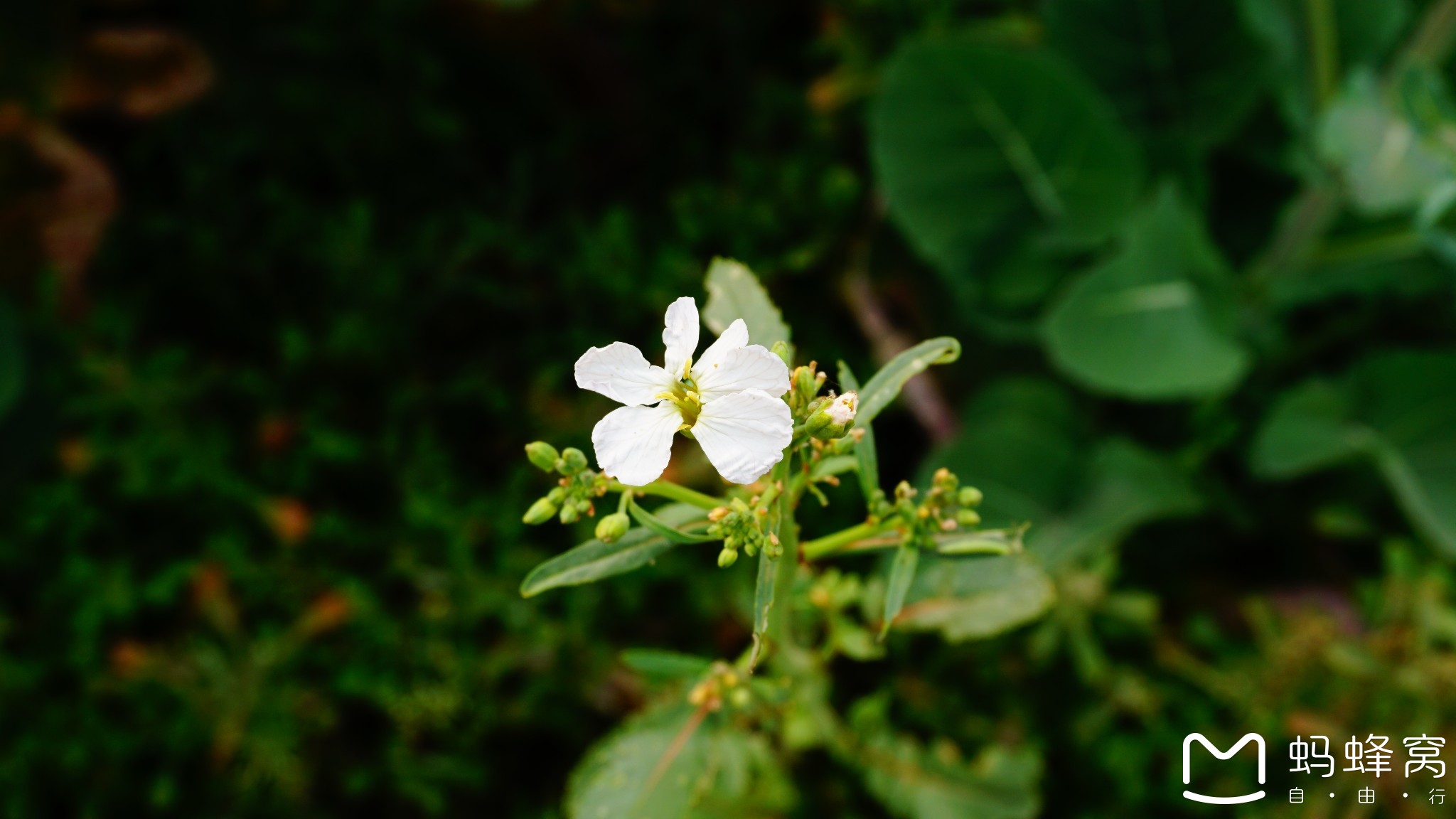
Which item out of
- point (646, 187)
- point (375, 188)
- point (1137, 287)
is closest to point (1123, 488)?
point (1137, 287)

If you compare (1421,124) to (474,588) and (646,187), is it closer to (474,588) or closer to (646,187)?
(646,187)

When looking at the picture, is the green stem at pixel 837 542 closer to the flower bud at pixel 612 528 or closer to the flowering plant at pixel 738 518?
the flowering plant at pixel 738 518

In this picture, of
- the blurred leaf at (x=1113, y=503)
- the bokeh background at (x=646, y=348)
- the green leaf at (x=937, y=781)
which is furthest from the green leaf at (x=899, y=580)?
the blurred leaf at (x=1113, y=503)

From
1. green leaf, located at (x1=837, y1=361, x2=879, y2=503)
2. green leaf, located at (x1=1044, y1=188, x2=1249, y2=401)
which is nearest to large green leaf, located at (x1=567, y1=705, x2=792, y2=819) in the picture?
green leaf, located at (x1=837, y1=361, x2=879, y2=503)

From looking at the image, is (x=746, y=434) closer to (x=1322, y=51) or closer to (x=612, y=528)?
(x=612, y=528)

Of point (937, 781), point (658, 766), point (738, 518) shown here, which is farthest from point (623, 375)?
point (937, 781)
